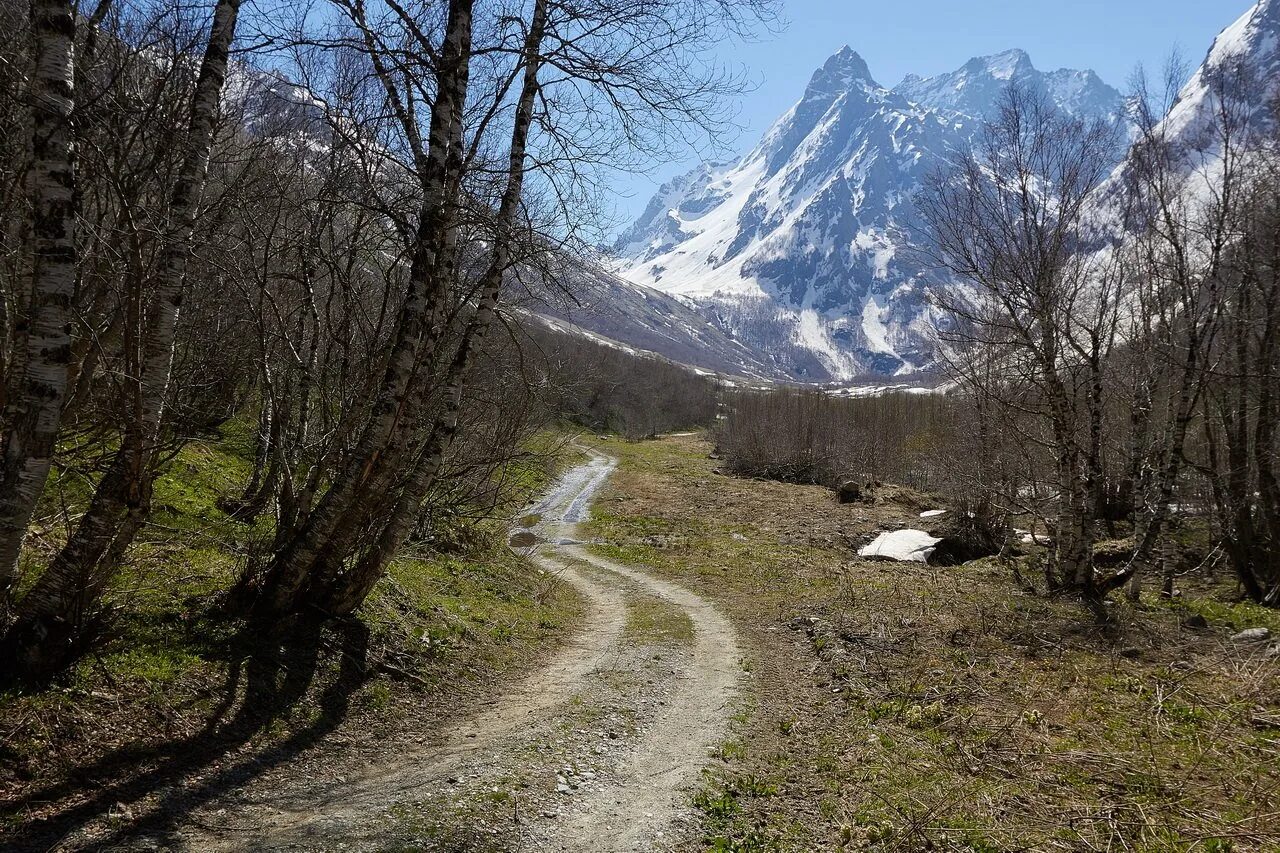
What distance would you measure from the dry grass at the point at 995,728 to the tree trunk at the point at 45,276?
5710mm

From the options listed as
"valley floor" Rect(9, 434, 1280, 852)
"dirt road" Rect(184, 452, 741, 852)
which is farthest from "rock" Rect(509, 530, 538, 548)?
"dirt road" Rect(184, 452, 741, 852)

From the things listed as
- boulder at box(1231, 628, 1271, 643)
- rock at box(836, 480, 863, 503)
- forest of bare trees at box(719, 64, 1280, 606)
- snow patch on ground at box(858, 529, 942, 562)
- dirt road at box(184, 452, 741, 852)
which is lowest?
dirt road at box(184, 452, 741, 852)

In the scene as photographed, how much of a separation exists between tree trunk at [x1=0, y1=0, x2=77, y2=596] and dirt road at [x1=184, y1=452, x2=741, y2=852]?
8.98 ft

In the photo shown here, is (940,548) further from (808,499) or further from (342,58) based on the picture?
(342,58)

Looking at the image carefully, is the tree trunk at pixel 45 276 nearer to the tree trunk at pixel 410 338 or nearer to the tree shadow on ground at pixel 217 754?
the tree shadow on ground at pixel 217 754

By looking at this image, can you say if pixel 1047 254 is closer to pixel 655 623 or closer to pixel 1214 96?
pixel 1214 96

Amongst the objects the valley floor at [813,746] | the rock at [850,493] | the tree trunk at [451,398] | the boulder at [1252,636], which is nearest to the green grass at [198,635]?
the valley floor at [813,746]

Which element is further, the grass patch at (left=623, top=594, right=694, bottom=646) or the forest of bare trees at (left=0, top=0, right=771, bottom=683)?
the grass patch at (left=623, top=594, right=694, bottom=646)

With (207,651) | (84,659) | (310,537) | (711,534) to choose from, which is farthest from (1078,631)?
(711,534)

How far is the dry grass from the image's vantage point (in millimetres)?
5168

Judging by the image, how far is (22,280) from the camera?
543 centimetres

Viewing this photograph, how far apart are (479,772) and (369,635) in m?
2.90

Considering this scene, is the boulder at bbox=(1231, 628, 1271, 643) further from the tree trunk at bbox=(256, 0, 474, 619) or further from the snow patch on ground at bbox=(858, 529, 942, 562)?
the tree trunk at bbox=(256, 0, 474, 619)

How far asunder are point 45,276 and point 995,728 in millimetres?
9310
